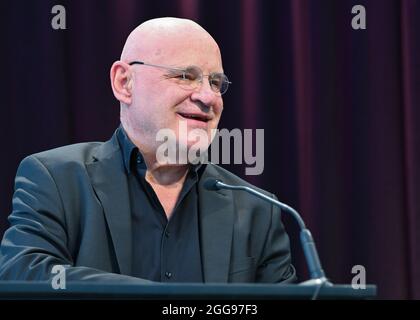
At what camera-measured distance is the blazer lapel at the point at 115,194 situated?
1.83 m

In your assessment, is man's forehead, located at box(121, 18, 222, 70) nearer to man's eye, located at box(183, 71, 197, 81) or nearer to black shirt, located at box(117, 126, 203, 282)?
man's eye, located at box(183, 71, 197, 81)

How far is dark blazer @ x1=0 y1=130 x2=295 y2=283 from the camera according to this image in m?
1.75

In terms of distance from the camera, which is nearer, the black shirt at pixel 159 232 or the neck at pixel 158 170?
the black shirt at pixel 159 232

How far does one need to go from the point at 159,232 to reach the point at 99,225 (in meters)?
0.17

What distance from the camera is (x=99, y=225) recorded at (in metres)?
1.85

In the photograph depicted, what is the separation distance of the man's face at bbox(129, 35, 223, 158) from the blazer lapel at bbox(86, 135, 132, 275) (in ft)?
0.35

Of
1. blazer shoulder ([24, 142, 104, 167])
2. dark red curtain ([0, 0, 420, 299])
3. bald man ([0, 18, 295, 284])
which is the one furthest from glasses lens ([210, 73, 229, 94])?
dark red curtain ([0, 0, 420, 299])

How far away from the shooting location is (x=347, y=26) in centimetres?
261

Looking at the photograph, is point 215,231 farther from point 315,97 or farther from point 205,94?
point 315,97

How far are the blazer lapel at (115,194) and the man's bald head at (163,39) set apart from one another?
26 cm

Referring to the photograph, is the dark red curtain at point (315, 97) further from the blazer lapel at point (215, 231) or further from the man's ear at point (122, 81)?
the blazer lapel at point (215, 231)

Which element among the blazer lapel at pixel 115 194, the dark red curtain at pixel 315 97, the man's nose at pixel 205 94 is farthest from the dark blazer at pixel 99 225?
A: the dark red curtain at pixel 315 97

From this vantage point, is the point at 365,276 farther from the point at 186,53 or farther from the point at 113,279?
the point at 113,279

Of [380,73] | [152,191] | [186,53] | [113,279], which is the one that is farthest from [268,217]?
[380,73]
